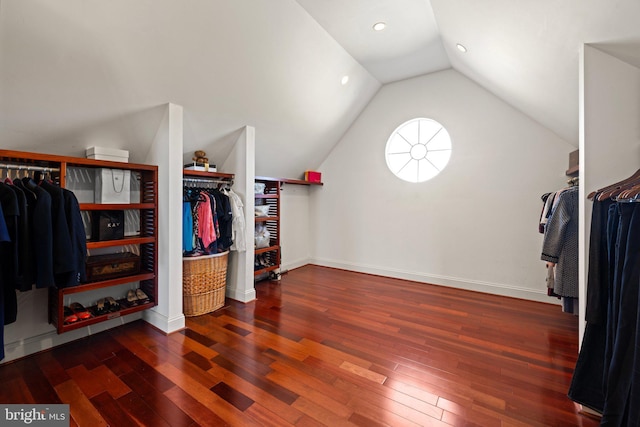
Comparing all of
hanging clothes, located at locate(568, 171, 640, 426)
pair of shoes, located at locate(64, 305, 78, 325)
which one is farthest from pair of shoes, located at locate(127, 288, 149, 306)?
hanging clothes, located at locate(568, 171, 640, 426)

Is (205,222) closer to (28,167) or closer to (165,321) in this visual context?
(165,321)

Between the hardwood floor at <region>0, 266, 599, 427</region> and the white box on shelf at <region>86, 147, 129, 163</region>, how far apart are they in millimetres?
1516

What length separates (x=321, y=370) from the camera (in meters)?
1.91

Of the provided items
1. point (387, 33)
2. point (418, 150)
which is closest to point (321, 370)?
point (387, 33)

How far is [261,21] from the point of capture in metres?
2.25

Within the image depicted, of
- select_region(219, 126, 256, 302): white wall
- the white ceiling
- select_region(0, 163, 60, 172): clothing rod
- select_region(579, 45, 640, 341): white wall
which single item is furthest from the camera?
select_region(219, 126, 256, 302): white wall

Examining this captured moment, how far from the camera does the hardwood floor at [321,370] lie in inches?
59.9

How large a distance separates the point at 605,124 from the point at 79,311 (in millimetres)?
3813

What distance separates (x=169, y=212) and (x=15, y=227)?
0.92m

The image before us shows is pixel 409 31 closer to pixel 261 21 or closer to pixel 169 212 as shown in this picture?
pixel 261 21

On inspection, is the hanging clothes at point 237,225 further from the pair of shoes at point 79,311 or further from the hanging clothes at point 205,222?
the pair of shoes at point 79,311

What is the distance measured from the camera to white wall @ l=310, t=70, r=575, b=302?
3205 mm

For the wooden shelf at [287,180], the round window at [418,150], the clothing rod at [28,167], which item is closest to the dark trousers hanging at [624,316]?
the round window at [418,150]

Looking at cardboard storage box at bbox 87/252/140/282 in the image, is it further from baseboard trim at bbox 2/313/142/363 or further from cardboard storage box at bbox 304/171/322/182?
cardboard storage box at bbox 304/171/322/182
